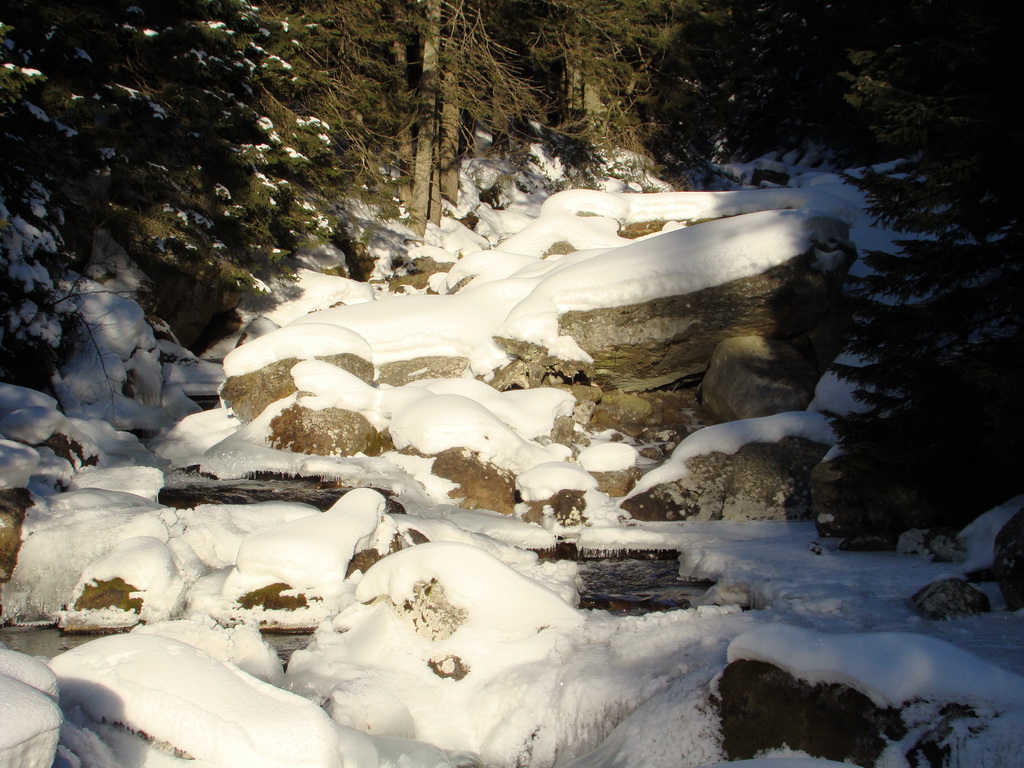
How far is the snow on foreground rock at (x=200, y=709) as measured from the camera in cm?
251

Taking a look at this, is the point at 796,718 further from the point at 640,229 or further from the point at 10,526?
the point at 640,229

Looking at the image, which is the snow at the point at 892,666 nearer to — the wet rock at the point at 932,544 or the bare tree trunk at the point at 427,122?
the wet rock at the point at 932,544

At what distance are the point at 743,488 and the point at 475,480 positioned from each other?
114 inches

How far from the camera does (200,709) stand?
2580mm

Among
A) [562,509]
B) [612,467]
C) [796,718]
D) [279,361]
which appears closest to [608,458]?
[612,467]

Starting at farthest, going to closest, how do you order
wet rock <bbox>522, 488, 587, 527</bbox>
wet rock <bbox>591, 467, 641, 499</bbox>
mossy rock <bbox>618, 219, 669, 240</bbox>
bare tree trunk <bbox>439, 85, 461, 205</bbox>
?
bare tree trunk <bbox>439, 85, 461, 205</bbox>
mossy rock <bbox>618, 219, 669, 240</bbox>
wet rock <bbox>591, 467, 641, 499</bbox>
wet rock <bbox>522, 488, 587, 527</bbox>

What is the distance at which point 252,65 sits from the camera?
12.3 m

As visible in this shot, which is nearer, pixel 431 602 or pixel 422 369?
pixel 431 602

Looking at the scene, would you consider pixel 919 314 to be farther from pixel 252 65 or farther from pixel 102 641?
pixel 252 65

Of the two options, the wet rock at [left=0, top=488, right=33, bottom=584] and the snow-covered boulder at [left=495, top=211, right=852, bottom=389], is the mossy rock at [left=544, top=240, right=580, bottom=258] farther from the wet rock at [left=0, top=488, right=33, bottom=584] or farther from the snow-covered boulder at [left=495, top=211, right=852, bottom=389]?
the wet rock at [left=0, top=488, right=33, bottom=584]

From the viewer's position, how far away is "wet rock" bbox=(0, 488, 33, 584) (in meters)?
4.84

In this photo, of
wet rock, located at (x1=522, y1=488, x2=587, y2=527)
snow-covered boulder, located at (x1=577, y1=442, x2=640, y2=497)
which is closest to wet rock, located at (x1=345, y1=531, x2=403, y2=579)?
wet rock, located at (x1=522, y1=488, x2=587, y2=527)

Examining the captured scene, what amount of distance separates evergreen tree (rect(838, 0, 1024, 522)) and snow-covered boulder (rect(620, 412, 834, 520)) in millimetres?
1428

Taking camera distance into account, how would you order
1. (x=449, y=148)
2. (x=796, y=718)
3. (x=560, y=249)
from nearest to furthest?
(x=796, y=718), (x=560, y=249), (x=449, y=148)
